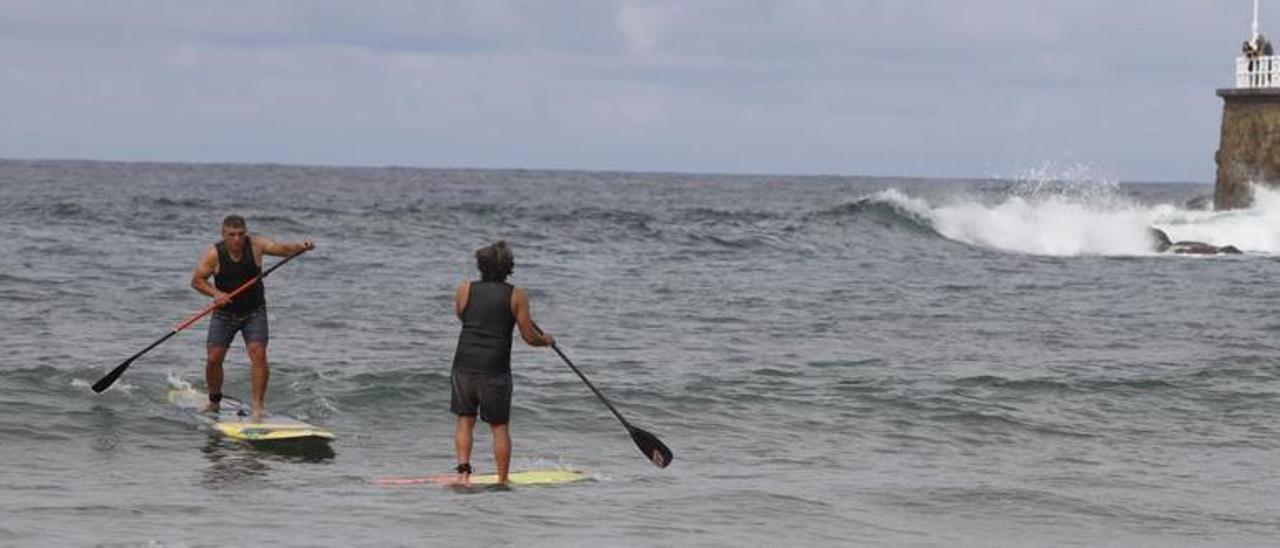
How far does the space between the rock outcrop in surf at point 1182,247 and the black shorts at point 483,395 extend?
1274 inches

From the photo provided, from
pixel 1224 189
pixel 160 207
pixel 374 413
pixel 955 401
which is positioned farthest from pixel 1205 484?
pixel 160 207

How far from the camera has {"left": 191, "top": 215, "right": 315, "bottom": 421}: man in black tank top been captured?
12.9 metres

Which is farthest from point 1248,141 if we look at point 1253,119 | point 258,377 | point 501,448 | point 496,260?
point 496,260

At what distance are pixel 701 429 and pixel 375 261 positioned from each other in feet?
60.7

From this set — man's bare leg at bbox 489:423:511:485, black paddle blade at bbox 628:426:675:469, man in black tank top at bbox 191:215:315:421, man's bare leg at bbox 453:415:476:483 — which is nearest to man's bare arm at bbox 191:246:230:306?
man in black tank top at bbox 191:215:315:421

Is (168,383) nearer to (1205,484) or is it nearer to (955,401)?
(955,401)

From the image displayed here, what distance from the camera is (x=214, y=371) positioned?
1372cm

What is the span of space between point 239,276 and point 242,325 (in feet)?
A: 1.31

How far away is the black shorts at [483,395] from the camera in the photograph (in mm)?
11242

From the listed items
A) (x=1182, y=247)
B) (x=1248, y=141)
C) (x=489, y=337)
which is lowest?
(x=1182, y=247)

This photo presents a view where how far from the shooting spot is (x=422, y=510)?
34.8ft

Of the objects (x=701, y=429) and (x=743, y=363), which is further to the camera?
(x=743, y=363)

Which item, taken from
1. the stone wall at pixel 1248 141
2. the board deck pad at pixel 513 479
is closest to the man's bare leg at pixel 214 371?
the board deck pad at pixel 513 479

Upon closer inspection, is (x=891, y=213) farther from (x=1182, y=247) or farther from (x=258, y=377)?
(x=258, y=377)
